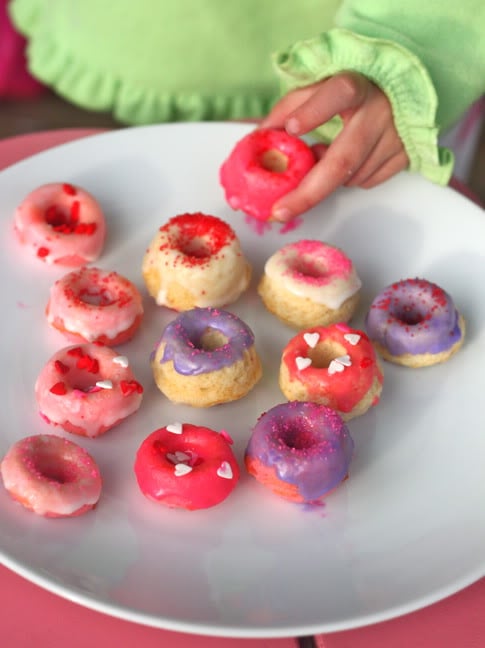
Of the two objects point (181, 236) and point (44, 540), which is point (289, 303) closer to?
point (181, 236)

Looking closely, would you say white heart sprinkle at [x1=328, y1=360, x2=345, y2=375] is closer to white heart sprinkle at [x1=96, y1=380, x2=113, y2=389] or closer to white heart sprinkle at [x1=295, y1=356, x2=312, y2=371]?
white heart sprinkle at [x1=295, y1=356, x2=312, y2=371]

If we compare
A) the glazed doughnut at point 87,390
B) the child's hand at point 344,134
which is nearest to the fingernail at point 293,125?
the child's hand at point 344,134

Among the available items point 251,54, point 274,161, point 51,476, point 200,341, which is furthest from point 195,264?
point 251,54

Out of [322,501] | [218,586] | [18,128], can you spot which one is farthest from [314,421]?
[18,128]

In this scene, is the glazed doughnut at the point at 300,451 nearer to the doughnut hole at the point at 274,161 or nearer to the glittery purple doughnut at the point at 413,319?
the glittery purple doughnut at the point at 413,319

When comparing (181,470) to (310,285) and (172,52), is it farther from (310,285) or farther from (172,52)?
(172,52)

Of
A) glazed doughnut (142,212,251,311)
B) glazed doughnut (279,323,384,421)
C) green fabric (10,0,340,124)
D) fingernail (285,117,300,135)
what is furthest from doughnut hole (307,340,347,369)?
green fabric (10,0,340,124)
